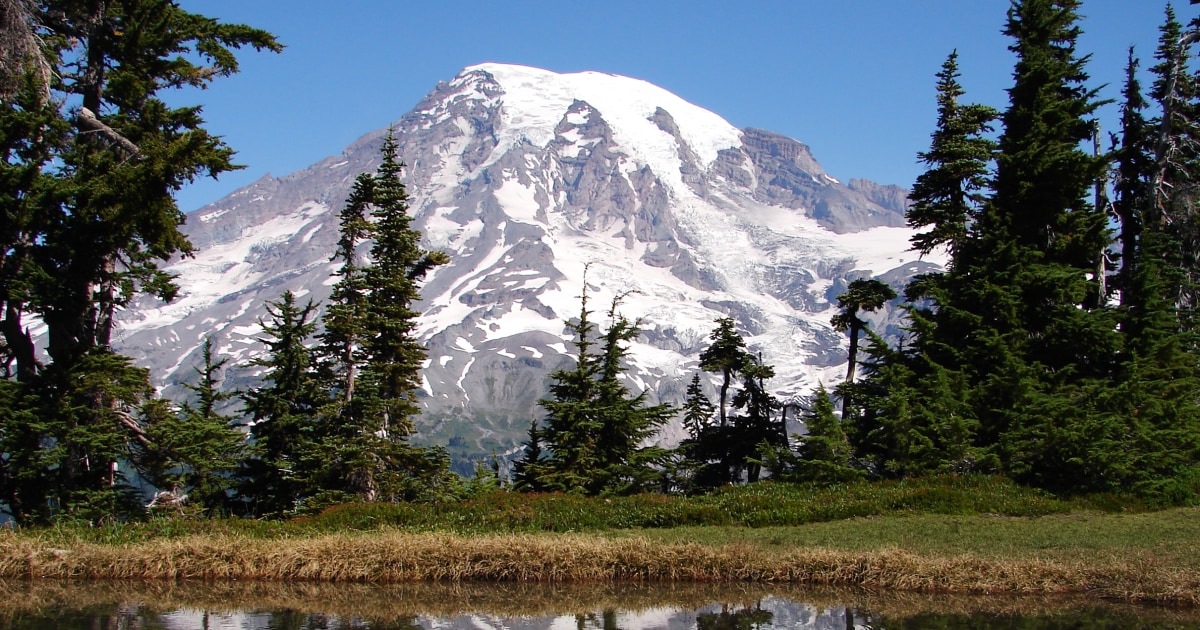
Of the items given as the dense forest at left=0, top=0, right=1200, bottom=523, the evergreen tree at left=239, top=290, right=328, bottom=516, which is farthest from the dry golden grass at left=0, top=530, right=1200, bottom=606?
the evergreen tree at left=239, top=290, right=328, bottom=516

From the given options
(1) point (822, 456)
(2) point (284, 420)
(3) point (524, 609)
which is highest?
(2) point (284, 420)

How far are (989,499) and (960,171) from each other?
68.6 feet

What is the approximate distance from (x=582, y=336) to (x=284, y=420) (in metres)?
13.7

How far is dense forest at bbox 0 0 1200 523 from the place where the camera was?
2830 cm

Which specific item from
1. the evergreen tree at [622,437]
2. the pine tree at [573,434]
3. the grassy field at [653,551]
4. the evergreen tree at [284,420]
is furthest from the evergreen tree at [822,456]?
the evergreen tree at [284,420]

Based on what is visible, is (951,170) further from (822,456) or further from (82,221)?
(82,221)

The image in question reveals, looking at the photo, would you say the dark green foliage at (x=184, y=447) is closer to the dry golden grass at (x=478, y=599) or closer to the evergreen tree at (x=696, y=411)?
the dry golden grass at (x=478, y=599)

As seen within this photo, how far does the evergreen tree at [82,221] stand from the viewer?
2739 centimetres

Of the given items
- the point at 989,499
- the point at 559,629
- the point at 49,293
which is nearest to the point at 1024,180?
the point at 989,499

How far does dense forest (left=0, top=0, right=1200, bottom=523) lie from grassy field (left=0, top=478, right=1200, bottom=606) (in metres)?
5.26

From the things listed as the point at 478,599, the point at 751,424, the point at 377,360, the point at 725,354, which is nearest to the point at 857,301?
the point at 725,354

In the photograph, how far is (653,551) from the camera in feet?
73.0

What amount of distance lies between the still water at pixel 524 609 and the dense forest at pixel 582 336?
8.53 metres

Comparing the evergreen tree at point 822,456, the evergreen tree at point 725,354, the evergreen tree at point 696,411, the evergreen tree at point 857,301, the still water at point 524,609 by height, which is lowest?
the still water at point 524,609
